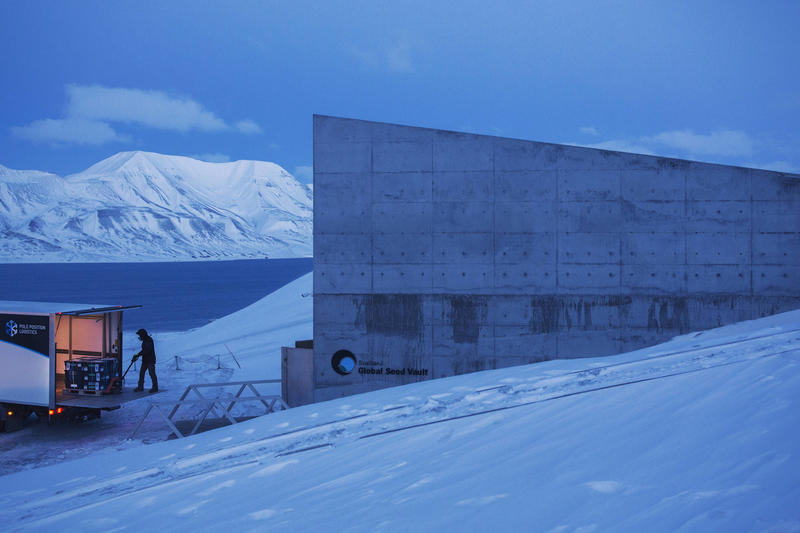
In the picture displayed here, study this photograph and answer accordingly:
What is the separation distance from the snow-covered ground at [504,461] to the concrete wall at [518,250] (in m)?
4.83

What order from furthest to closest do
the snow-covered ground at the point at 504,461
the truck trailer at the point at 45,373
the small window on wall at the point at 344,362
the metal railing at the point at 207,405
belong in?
the small window on wall at the point at 344,362 < the truck trailer at the point at 45,373 < the metal railing at the point at 207,405 < the snow-covered ground at the point at 504,461

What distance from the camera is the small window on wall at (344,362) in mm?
12680

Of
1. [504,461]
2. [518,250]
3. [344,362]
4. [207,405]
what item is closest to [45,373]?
[207,405]

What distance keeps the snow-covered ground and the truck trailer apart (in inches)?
254

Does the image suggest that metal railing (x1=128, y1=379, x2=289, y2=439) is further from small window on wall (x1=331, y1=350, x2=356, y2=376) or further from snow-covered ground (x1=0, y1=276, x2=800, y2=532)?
snow-covered ground (x1=0, y1=276, x2=800, y2=532)

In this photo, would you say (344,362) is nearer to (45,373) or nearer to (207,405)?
(207,405)

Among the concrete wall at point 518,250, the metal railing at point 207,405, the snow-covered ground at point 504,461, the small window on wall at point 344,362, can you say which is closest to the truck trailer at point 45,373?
the metal railing at point 207,405

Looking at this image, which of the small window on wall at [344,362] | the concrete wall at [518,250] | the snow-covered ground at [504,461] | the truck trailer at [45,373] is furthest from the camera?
the small window on wall at [344,362]

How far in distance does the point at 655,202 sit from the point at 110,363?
12.3m

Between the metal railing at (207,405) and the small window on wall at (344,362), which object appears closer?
the metal railing at (207,405)

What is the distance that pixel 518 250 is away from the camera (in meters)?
12.3

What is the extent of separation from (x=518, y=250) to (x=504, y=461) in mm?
8699

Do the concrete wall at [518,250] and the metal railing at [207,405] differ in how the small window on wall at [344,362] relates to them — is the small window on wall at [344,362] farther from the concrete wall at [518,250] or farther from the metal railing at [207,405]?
the metal railing at [207,405]

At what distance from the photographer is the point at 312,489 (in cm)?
411
